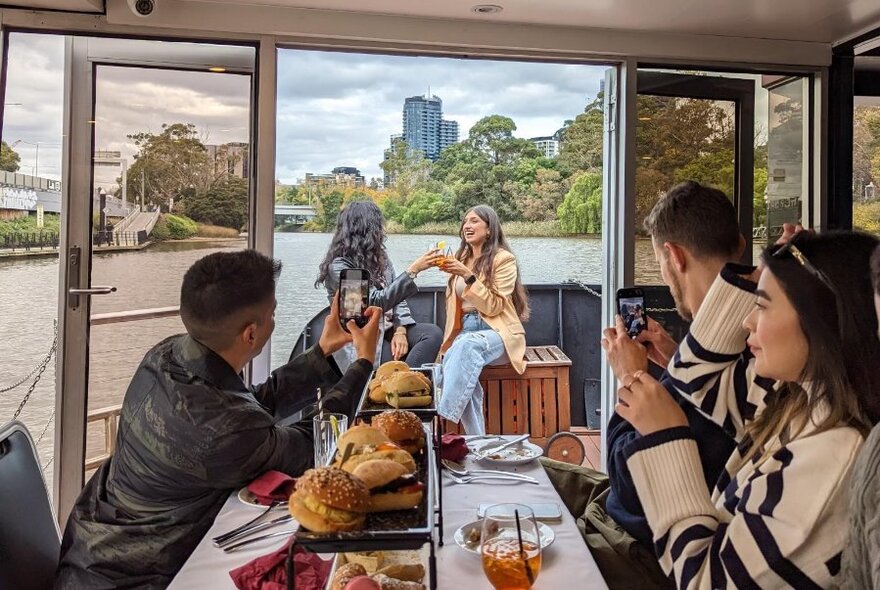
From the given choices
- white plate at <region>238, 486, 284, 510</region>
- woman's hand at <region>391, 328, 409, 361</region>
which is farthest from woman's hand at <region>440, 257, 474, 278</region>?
white plate at <region>238, 486, 284, 510</region>

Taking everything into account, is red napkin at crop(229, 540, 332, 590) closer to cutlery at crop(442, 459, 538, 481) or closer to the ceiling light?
cutlery at crop(442, 459, 538, 481)

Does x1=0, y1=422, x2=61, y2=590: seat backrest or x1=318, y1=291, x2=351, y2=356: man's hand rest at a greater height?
x1=318, y1=291, x2=351, y2=356: man's hand

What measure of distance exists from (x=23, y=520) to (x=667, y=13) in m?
2.79

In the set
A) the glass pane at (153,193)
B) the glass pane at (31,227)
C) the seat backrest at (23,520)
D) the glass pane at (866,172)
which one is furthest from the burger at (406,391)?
the glass pane at (866,172)

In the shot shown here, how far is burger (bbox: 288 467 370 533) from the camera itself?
813 mm

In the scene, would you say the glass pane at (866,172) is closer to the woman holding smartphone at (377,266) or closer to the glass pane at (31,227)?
the woman holding smartphone at (377,266)

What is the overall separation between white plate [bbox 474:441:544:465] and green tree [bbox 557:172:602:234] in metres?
3.55

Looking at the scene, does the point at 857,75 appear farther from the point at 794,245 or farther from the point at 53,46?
the point at 53,46

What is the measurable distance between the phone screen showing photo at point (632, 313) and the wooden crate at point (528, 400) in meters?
2.19

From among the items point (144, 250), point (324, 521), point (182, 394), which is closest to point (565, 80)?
point (144, 250)

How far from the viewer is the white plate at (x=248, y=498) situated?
1388mm

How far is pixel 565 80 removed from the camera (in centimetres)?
488

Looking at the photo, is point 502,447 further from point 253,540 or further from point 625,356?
point 253,540

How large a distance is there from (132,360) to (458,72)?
10.1 ft
